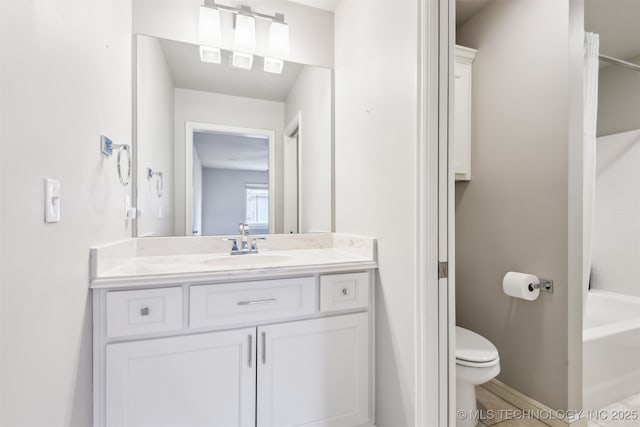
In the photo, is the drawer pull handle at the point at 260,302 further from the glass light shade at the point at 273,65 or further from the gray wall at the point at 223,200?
the glass light shade at the point at 273,65

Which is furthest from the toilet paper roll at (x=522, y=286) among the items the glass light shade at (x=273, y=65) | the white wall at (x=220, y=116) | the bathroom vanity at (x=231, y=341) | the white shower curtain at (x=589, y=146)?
the glass light shade at (x=273, y=65)

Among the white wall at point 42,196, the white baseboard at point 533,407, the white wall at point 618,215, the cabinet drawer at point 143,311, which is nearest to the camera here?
the white wall at point 42,196

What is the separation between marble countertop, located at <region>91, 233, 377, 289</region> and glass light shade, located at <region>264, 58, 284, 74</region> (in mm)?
1059

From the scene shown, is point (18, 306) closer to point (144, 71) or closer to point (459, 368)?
point (144, 71)

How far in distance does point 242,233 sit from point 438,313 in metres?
1.18

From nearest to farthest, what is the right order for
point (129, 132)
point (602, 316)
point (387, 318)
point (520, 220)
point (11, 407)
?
point (11, 407) < point (387, 318) < point (129, 132) < point (520, 220) < point (602, 316)

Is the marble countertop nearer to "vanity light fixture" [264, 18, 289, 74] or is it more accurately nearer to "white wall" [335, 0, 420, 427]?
"white wall" [335, 0, 420, 427]

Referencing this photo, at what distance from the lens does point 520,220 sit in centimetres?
175

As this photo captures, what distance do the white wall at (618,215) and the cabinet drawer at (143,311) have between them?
324cm

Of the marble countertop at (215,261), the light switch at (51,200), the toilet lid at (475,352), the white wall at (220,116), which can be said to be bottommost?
the toilet lid at (475,352)

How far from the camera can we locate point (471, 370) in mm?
1455

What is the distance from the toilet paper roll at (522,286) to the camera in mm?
1621

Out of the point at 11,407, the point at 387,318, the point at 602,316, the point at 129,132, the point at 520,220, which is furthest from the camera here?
the point at 602,316

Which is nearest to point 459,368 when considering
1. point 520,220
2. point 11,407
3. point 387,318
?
point 387,318
